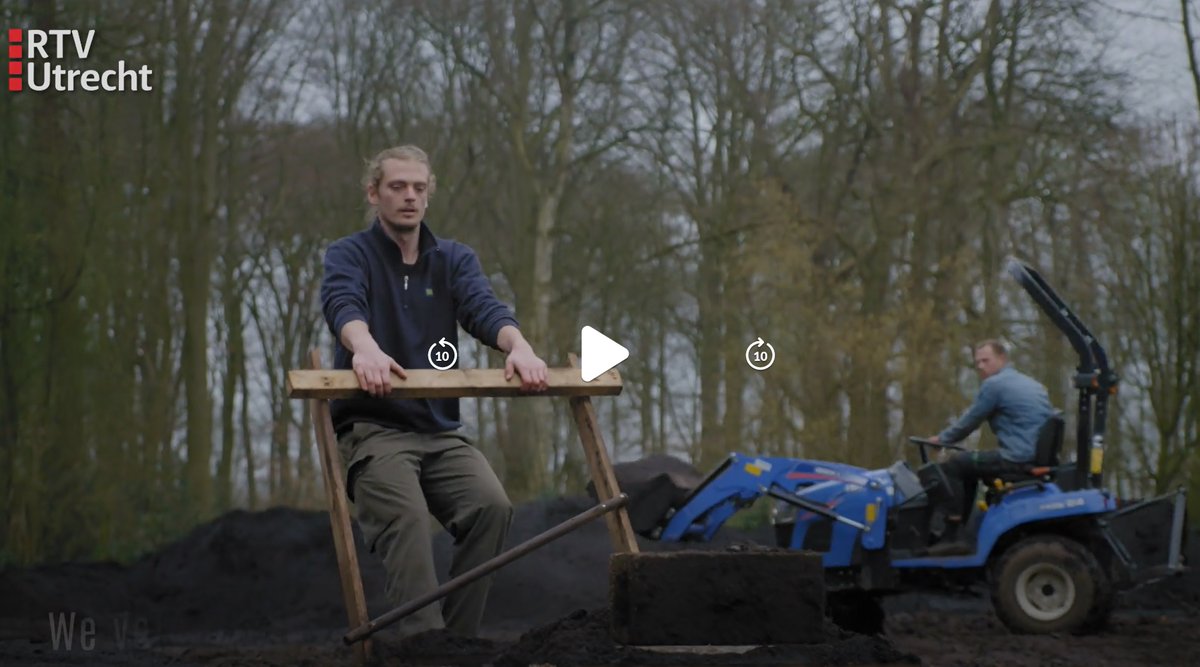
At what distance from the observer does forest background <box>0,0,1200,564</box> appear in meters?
17.2

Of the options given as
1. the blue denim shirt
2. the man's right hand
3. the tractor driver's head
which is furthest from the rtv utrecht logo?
the man's right hand

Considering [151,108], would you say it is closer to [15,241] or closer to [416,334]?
[15,241]

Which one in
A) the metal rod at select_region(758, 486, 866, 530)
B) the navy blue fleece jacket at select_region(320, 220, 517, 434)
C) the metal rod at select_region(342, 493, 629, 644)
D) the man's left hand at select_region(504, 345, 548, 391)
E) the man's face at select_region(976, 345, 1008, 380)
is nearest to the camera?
the metal rod at select_region(342, 493, 629, 644)

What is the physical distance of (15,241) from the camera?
16047mm

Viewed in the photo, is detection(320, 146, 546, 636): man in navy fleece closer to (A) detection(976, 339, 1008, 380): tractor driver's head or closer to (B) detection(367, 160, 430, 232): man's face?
(B) detection(367, 160, 430, 232): man's face

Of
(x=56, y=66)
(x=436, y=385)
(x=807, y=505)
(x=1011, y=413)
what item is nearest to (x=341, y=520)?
(x=436, y=385)

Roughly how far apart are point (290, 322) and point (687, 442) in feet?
24.5

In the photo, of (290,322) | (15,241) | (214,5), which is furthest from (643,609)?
(290,322)

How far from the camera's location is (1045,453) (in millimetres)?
12203

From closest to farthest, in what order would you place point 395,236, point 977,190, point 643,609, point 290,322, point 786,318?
1. point 643,609
2. point 395,236
3. point 786,318
4. point 977,190
5. point 290,322

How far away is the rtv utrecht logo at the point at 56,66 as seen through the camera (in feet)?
54.5

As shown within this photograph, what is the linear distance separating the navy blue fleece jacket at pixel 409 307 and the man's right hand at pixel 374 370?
1.31 ft

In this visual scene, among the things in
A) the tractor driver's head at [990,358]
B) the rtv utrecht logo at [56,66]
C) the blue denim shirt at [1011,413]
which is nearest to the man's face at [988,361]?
the tractor driver's head at [990,358]

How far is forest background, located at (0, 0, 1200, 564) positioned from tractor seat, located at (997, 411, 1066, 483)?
5.44 m
